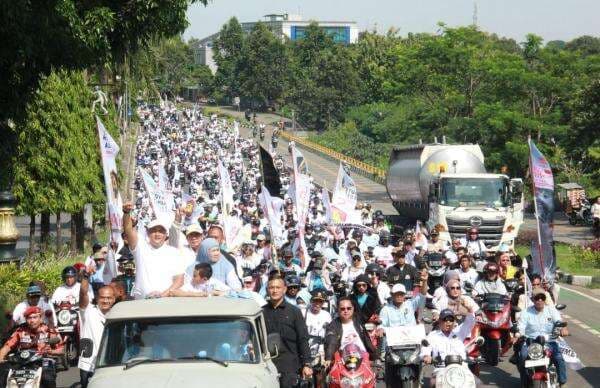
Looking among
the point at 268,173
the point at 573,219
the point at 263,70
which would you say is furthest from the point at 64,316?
the point at 263,70

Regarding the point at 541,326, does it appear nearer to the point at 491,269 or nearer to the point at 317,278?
the point at 491,269

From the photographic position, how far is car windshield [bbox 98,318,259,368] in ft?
32.3

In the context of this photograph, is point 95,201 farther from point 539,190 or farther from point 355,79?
point 355,79

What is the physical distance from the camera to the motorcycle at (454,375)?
13094mm

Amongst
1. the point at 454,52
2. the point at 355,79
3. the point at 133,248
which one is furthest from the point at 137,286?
the point at 355,79

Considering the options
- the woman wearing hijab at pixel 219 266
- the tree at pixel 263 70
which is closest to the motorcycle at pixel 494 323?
the woman wearing hijab at pixel 219 266

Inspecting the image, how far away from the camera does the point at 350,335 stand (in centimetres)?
1387

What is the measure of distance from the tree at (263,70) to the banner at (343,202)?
439ft

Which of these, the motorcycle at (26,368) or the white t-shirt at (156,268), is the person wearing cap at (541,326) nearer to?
the white t-shirt at (156,268)

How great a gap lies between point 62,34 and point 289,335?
5.16 meters

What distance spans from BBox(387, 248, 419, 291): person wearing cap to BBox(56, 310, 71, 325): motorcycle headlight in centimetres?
495

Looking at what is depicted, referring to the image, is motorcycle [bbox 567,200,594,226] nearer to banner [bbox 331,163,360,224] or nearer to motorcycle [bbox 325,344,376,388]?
banner [bbox 331,163,360,224]

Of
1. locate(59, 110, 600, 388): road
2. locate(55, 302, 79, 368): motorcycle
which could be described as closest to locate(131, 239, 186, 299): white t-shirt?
locate(59, 110, 600, 388): road

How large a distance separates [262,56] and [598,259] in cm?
13264
